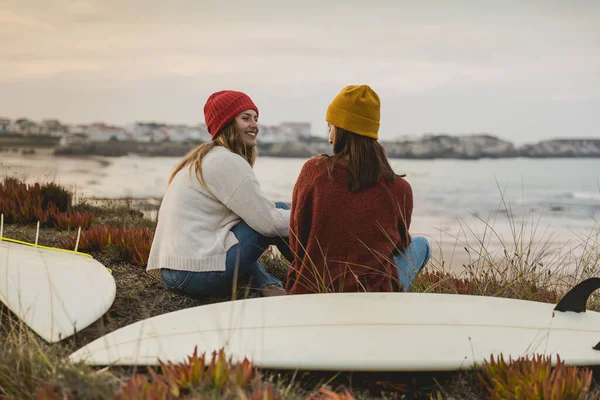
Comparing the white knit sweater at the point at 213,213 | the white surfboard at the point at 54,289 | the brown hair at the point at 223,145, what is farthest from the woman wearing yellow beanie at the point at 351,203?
the white surfboard at the point at 54,289

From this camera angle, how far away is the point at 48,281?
169 inches

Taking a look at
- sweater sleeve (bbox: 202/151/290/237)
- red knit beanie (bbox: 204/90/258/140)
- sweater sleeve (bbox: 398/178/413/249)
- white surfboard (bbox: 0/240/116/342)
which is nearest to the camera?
white surfboard (bbox: 0/240/116/342)

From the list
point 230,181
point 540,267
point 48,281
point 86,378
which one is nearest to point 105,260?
point 48,281

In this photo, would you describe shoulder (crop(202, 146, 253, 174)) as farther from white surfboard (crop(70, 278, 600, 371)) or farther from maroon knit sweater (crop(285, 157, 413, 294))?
white surfboard (crop(70, 278, 600, 371))

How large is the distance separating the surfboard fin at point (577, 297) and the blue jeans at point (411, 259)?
0.90 meters

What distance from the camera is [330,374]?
3439 mm

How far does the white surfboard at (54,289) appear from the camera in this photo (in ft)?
12.6

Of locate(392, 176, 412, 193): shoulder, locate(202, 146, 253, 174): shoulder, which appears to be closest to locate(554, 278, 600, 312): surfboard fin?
locate(392, 176, 412, 193): shoulder

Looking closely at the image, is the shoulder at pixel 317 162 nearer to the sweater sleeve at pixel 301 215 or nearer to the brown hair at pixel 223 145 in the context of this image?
the sweater sleeve at pixel 301 215

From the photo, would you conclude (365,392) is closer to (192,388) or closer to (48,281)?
(192,388)

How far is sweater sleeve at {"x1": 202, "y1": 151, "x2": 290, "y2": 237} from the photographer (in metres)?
4.33

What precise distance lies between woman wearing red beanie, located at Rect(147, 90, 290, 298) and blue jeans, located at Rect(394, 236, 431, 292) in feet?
2.61

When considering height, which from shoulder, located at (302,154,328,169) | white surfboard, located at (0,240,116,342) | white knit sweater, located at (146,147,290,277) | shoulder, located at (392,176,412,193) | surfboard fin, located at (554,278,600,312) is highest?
shoulder, located at (302,154,328,169)

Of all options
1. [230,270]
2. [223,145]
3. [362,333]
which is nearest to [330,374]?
[362,333]
